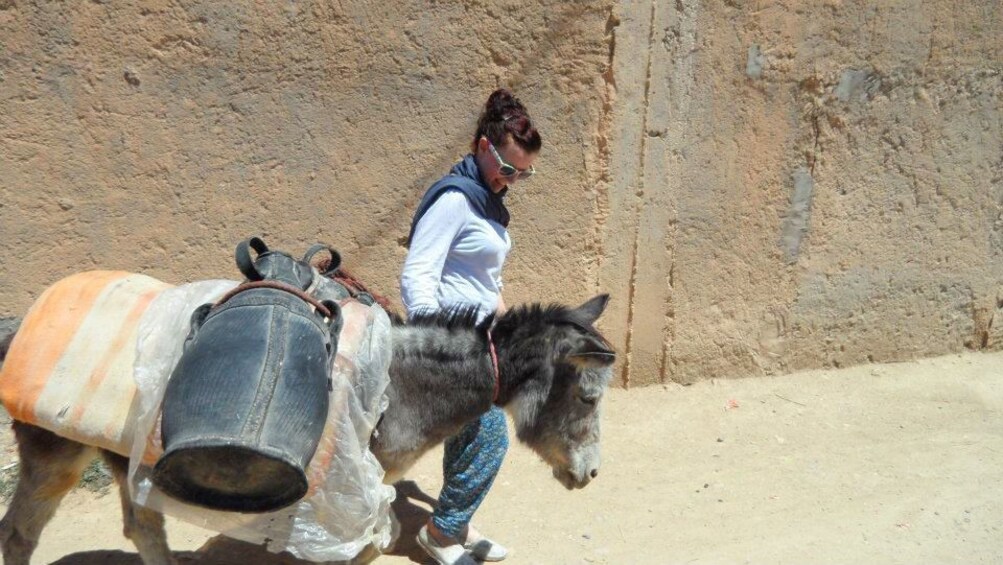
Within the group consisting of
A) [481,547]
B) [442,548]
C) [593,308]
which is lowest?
[481,547]

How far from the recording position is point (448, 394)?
2980 mm

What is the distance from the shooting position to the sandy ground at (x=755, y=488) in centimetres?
388

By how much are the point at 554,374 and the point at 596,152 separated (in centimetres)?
221

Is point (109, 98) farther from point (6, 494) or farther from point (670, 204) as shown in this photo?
point (670, 204)

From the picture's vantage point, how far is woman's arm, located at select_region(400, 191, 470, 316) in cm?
304

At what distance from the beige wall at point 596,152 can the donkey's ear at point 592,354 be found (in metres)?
1.90

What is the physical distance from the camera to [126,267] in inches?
165

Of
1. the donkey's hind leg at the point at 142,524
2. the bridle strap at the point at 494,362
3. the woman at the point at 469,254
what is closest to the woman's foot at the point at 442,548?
the woman at the point at 469,254

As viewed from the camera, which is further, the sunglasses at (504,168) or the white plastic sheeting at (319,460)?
the sunglasses at (504,168)

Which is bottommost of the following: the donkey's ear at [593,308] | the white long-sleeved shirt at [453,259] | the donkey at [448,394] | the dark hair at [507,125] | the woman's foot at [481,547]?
the woman's foot at [481,547]

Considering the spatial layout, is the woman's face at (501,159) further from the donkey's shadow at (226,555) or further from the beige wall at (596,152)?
the donkey's shadow at (226,555)

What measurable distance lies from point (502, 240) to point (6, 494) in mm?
2501

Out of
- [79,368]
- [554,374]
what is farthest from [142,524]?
[554,374]

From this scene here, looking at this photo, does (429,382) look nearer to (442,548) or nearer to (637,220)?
(442,548)
